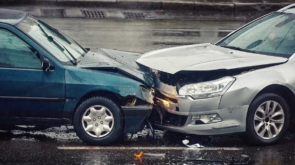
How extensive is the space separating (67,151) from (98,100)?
0.63m

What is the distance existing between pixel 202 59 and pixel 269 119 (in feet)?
3.40

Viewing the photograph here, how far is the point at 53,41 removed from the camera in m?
7.83

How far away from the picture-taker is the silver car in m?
7.29

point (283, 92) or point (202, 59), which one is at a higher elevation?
point (202, 59)

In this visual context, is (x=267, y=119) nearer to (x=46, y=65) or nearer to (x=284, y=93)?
(x=284, y=93)

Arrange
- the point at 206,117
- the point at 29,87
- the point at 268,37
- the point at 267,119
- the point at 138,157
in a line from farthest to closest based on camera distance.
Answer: the point at 268,37
the point at 267,119
the point at 206,117
the point at 29,87
the point at 138,157

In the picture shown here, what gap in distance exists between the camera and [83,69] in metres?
7.34

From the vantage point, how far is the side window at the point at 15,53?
7.30 meters

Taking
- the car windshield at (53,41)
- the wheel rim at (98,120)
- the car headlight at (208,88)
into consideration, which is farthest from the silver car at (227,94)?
the car windshield at (53,41)

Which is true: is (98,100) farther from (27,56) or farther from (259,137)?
(259,137)

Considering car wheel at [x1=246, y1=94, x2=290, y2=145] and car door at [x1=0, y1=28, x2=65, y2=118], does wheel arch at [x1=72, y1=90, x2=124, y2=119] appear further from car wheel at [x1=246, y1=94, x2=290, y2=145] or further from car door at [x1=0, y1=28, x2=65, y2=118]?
car wheel at [x1=246, y1=94, x2=290, y2=145]

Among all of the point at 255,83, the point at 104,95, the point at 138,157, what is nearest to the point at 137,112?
the point at 104,95

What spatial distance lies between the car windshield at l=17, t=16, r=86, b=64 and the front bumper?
4.28ft

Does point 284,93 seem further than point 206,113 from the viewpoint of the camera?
Yes
